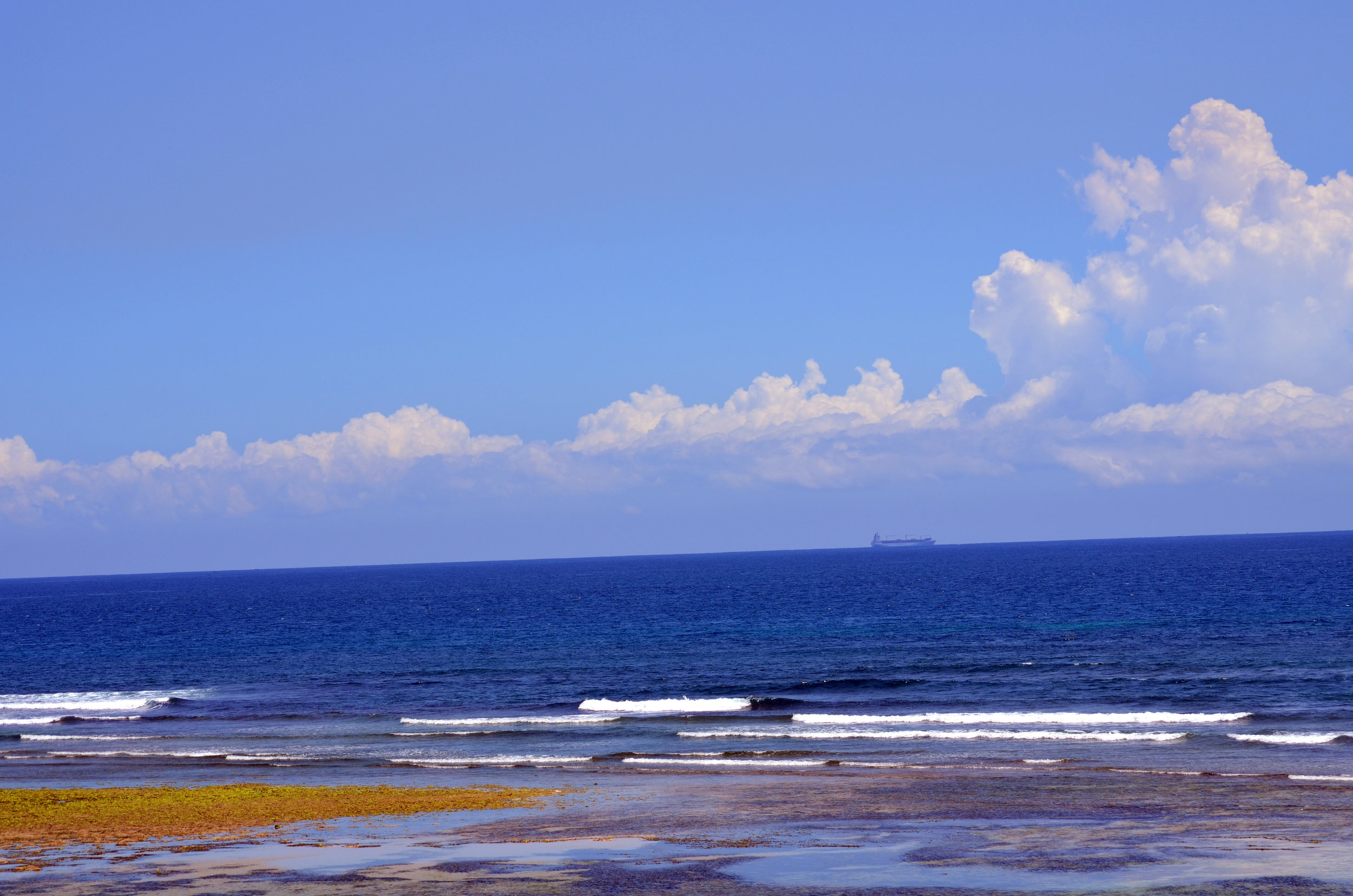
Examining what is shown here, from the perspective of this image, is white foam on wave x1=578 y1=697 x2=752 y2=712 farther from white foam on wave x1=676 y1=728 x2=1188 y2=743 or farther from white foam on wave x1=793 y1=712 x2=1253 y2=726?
white foam on wave x1=676 y1=728 x2=1188 y2=743

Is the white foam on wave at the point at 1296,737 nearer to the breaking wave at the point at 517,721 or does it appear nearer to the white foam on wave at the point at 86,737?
the breaking wave at the point at 517,721

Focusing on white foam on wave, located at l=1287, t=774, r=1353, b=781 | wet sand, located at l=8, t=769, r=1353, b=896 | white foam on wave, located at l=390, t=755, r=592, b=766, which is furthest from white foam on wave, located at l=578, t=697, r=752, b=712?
white foam on wave, located at l=1287, t=774, r=1353, b=781

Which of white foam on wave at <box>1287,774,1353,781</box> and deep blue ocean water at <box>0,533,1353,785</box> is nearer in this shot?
white foam on wave at <box>1287,774,1353,781</box>

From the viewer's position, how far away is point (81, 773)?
117 feet

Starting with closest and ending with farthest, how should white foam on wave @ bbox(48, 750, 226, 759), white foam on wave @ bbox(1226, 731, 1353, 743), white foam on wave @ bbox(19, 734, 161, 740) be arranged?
1. white foam on wave @ bbox(1226, 731, 1353, 743)
2. white foam on wave @ bbox(48, 750, 226, 759)
3. white foam on wave @ bbox(19, 734, 161, 740)

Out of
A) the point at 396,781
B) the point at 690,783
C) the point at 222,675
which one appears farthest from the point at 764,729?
the point at 222,675

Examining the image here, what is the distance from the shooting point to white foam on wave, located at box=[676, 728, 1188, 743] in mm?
37250

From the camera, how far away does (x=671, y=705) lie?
4912 centimetres

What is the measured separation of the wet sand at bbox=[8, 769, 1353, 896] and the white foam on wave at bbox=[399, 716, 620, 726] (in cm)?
1635

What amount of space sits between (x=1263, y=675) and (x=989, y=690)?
41.2 ft

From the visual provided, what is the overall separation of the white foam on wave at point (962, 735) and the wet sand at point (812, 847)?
26.3 ft

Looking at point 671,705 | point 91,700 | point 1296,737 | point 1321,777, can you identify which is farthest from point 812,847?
point 91,700

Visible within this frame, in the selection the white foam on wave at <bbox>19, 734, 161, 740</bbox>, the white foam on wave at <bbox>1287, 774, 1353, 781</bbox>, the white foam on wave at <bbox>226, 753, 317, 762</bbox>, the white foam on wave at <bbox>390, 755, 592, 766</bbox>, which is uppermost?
the white foam on wave at <bbox>1287, 774, 1353, 781</bbox>

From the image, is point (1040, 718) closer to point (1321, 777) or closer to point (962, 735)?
point (962, 735)
